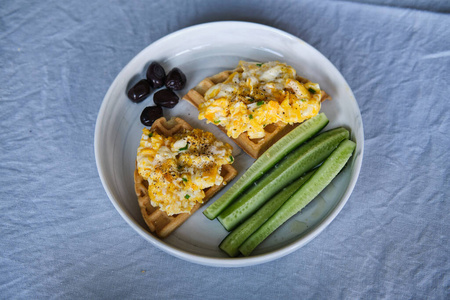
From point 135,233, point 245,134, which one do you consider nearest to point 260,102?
point 245,134

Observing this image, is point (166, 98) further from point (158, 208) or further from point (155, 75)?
point (158, 208)

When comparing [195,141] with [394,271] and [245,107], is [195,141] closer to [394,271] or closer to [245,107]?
[245,107]

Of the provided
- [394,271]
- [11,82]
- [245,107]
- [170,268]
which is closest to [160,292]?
[170,268]

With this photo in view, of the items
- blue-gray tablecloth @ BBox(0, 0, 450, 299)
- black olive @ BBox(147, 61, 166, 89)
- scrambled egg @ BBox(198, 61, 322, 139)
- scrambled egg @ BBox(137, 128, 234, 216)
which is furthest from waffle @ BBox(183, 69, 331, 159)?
blue-gray tablecloth @ BBox(0, 0, 450, 299)

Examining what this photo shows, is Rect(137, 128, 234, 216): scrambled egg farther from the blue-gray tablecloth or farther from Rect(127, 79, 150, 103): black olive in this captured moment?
the blue-gray tablecloth

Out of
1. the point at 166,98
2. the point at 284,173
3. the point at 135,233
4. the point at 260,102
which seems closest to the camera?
the point at 260,102

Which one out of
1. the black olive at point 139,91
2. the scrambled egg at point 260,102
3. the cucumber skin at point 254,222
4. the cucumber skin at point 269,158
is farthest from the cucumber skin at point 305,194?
the black olive at point 139,91

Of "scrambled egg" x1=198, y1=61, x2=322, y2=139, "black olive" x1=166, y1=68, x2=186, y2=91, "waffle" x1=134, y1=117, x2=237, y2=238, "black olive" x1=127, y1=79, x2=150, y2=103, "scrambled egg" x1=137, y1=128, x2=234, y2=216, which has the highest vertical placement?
"scrambled egg" x1=198, y1=61, x2=322, y2=139

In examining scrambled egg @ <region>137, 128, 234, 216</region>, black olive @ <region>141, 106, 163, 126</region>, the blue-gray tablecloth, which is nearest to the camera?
scrambled egg @ <region>137, 128, 234, 216</region>
